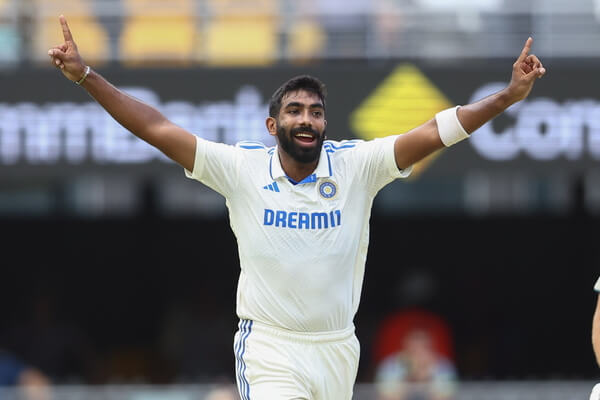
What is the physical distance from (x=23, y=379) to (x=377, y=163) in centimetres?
622

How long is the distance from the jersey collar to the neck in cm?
2

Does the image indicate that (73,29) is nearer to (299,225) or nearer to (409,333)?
(409,333)

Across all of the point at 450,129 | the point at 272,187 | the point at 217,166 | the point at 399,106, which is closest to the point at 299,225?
the point at 272,187

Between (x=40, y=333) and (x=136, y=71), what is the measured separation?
10.5 feet

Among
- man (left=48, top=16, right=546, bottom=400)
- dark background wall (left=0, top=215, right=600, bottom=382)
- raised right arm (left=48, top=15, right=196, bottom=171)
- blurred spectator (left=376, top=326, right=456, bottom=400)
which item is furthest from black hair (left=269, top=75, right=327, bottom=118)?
dark background wall (left=0, top=215, right=600, bottom=382)

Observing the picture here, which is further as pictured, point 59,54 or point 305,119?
point 305,119

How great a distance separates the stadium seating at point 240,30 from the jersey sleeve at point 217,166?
19.3 feet

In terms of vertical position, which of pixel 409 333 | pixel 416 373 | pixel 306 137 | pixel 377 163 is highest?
pixel 306 137

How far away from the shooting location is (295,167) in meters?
5.53

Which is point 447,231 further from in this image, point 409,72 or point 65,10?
point 65,10

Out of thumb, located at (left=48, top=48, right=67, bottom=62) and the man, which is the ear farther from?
thumb, located at (left=48, top=48, right=67, bottom=62)

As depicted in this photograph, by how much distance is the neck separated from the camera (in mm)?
5520

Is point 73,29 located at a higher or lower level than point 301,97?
higher

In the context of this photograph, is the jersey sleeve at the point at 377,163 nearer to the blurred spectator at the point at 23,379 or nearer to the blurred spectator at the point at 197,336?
the blurred spectator at the point at 23,379
